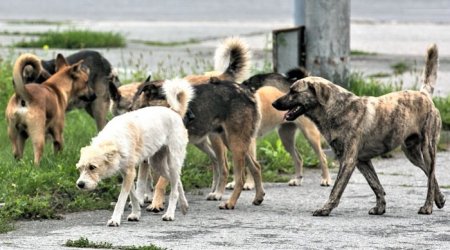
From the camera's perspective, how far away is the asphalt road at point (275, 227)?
27.7 feet

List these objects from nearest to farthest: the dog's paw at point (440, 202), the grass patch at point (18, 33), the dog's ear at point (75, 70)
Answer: the dog's paw at point (440, 202) < the dog's ear at point (75, 70) < the grass patch at point (18, 33)

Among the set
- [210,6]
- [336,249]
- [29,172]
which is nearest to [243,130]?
[29,172]

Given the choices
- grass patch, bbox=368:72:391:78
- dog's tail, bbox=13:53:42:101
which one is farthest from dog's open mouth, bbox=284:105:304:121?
grass patch, bbox=368:72:391:78

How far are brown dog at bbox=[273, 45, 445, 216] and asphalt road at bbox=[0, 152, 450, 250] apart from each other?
411mm

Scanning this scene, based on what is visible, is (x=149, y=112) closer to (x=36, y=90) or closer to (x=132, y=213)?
(x=132, y=213)

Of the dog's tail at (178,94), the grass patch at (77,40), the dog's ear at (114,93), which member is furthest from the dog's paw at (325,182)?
the grass patch at (77,40)

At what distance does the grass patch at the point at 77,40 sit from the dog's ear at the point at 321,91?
9152 mm

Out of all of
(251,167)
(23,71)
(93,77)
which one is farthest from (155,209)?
(93,77)

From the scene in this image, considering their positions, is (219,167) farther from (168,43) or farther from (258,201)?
(168,43)

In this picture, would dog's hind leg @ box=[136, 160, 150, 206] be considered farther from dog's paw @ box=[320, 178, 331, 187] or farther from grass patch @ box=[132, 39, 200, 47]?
grass patch @ box=[132, 39, 200, 47]

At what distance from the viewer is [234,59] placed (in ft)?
38.5

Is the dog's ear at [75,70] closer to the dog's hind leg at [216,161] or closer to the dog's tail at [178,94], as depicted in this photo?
the dog's hind leg at [216,161]

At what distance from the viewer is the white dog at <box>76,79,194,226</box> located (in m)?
9.11

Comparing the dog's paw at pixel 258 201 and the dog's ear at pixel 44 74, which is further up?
the dog's ear at pixel 44 74
